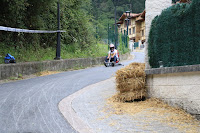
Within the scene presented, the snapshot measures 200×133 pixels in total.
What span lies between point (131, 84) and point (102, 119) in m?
1.79

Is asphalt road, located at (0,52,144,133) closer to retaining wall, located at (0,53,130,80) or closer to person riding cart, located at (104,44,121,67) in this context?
retaining wall, located at (0,53,130,80)

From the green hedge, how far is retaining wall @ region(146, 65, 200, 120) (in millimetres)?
352

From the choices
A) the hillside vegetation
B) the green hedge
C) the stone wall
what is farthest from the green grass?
the green hedge

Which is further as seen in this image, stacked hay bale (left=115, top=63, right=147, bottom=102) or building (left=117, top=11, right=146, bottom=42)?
building (left=117, top=11, right=146, bottom=42)

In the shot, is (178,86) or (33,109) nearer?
(178,86)

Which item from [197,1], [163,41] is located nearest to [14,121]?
[163,41]

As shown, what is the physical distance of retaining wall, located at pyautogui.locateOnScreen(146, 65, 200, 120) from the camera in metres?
5.77

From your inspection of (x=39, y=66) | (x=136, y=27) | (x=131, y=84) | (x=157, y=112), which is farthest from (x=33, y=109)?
(x=136, y=27)

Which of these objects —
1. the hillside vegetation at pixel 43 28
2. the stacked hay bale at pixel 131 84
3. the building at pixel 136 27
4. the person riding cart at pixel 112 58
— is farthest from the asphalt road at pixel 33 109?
the building at pixel 136 27

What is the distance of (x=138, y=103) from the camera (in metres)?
7.27

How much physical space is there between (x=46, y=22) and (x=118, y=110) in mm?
15480

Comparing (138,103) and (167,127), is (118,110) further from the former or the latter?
(167,127)

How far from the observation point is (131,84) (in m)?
7.38

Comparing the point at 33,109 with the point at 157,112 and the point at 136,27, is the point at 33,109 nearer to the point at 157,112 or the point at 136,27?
the point at 157,112
